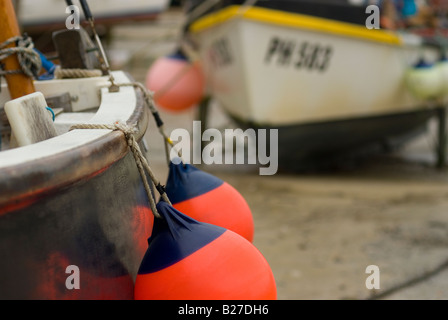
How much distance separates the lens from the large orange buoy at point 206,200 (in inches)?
84.8

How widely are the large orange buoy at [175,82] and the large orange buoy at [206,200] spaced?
15.2ft

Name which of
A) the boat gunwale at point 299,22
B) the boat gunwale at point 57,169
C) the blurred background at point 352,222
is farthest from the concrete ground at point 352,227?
the boat gunwale at point 57,169

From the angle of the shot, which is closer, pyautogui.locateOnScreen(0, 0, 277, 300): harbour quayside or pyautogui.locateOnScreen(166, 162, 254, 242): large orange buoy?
pyautogui.locateOnScreen(0, 0, 277, 300): harbour quayside

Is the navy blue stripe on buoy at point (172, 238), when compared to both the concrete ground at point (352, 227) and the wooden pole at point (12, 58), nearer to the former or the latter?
the wooden pole at point (12, 58)

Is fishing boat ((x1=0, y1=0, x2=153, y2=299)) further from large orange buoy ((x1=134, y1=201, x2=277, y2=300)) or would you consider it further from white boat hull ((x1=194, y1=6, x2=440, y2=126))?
white boat hull ((x1=194, y1=6, x2=440, y2=126))

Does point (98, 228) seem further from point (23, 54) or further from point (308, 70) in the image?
point (308, 70)

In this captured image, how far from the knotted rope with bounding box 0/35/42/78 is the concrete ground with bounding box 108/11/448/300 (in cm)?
211

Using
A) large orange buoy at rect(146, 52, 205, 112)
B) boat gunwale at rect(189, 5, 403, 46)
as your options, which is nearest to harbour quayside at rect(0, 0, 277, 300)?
boat gunwale at rect(189, 5, 403, 46)

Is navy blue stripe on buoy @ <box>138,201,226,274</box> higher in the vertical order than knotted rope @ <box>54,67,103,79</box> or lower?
lower

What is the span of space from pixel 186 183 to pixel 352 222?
310cm

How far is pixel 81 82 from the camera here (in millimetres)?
2465

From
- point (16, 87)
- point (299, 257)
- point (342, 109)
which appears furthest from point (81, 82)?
point (342, 109)

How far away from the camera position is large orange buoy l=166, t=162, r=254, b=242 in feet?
7.07
